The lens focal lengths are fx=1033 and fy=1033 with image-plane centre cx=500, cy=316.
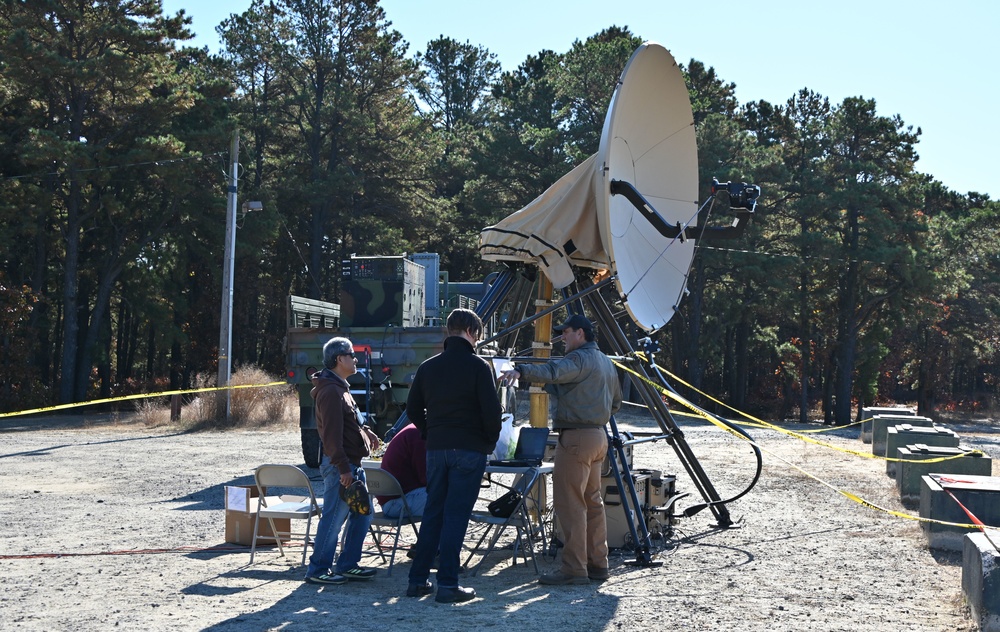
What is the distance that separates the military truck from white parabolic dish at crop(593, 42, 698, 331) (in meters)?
5.47

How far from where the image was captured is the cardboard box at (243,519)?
8812 millimetres

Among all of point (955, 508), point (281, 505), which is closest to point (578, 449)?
point (281, 505)

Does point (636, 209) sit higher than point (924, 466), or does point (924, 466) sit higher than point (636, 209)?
point (636, 209)

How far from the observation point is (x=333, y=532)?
7590mm

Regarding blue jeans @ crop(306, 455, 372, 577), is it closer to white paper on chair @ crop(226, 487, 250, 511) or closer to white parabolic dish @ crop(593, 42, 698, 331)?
white paper on chair @ crop(226, 487, 250, 511)

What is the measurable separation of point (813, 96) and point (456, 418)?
38.3m

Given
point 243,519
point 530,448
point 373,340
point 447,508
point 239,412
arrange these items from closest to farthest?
point 447,508
point 530,448
point 243,519
point 373,340
point 239,412

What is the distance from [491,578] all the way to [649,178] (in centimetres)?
440

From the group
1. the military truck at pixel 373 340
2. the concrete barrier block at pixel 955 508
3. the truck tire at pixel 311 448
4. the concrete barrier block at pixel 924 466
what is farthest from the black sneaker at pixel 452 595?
the truck tire at pixel 311 448

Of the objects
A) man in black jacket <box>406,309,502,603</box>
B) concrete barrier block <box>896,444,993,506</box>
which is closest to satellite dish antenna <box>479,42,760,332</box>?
man in black jacket <box>406,309,502,603</box>

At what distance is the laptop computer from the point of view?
8.00 m

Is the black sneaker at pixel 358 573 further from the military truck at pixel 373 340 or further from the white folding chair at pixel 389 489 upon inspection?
the military truck at pixel 373 340

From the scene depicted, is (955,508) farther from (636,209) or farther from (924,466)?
A: (636,209)

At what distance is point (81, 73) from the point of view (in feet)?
99.8
